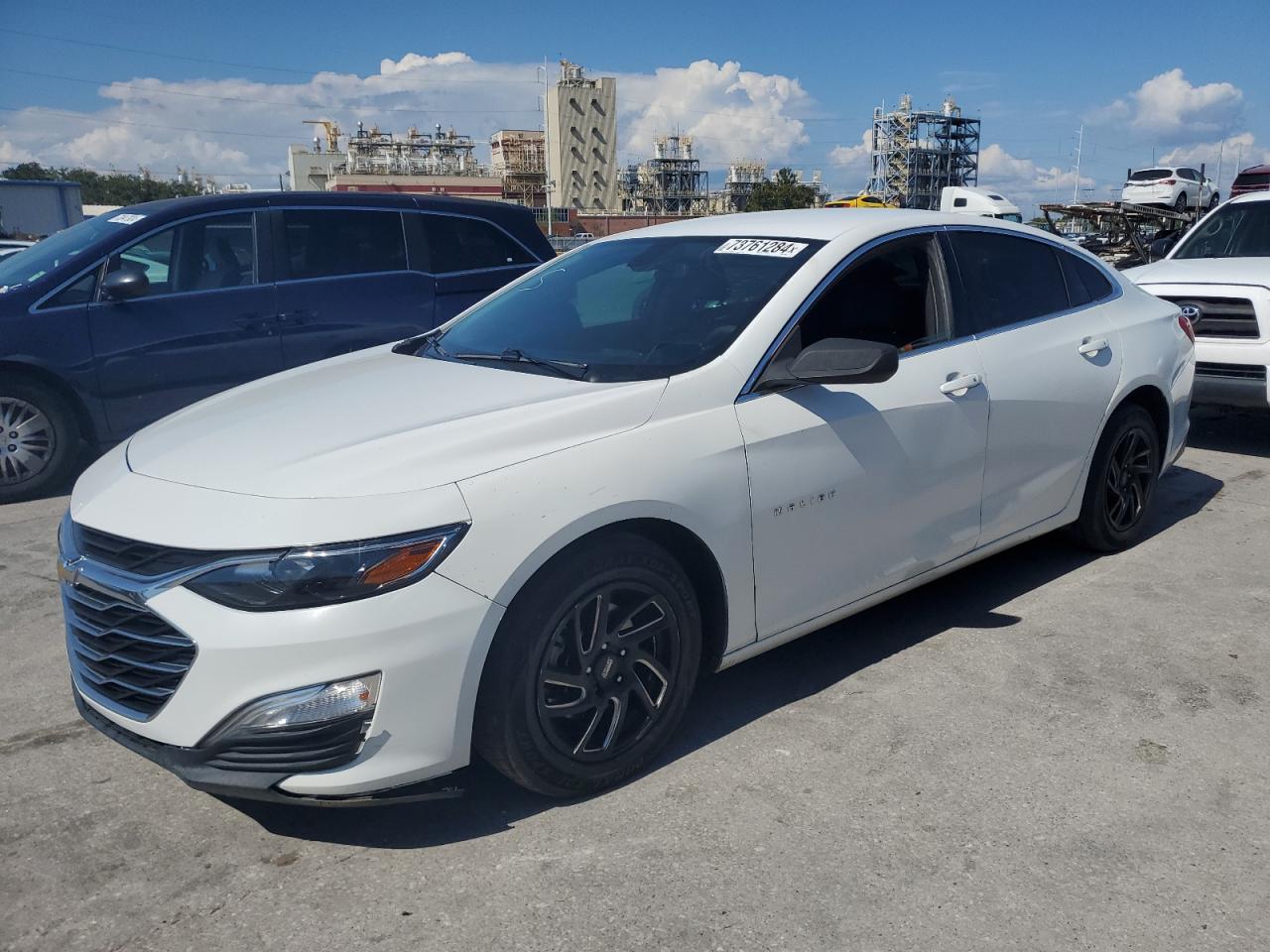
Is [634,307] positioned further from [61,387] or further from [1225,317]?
[1225,317]

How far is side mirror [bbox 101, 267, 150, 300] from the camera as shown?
6230mm

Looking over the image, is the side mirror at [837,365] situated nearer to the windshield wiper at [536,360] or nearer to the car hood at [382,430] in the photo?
the car hood at [382,430]

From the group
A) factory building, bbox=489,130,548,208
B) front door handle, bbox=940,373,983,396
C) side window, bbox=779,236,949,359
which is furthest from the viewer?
factory building, bbox=489,130,548,208

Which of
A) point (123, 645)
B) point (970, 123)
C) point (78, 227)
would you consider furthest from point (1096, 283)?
point (970, 123)

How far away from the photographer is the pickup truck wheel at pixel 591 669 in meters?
2.70

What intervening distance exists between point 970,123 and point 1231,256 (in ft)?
463

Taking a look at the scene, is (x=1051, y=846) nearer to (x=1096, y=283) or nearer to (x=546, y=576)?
(x=546, y=576)

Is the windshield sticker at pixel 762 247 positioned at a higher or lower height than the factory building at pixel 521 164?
lower

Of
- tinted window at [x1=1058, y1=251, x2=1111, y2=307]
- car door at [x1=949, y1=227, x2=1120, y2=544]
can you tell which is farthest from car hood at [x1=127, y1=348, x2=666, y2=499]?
tinted window at [x1=1058, y1=251, x2=1111, y2=307]

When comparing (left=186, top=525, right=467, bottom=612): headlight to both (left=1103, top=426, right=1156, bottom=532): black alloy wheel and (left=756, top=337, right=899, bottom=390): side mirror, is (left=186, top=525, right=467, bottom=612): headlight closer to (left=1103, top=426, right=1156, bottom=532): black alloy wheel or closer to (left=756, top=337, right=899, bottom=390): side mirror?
(left=756, top=337, right=899, bottom=390): side mirror

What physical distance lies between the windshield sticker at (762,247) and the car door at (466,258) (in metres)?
3.98

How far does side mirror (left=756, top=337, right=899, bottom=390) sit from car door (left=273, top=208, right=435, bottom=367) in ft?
14.7

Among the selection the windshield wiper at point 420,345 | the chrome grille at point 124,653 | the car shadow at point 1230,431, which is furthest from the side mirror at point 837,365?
the car shadow at point 1230,431

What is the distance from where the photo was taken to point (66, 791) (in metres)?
3.07
